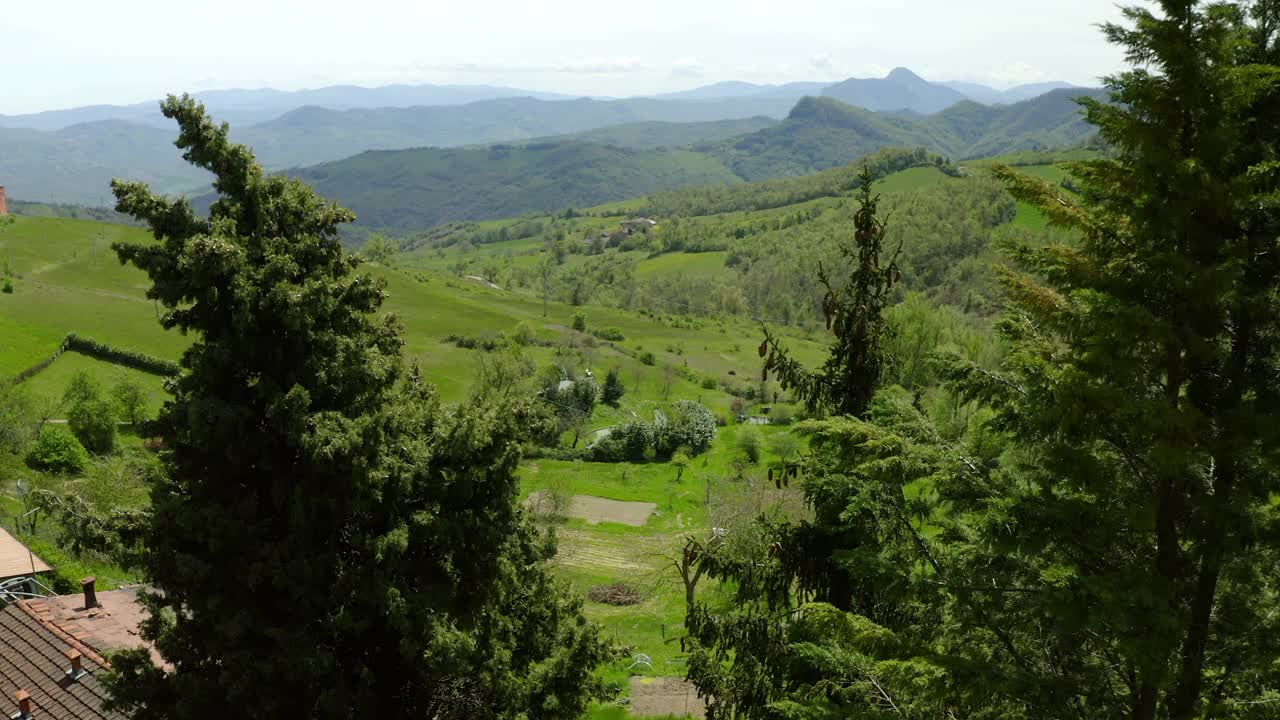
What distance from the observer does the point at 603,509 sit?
59.6 metres

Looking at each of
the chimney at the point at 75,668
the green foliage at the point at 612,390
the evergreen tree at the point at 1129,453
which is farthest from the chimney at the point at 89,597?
the green foliage at the point at 612,390

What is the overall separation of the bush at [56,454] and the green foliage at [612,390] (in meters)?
48.0

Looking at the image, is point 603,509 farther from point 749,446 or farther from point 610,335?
point 610,335

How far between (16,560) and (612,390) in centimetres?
6608

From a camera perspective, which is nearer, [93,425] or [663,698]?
[663,698]

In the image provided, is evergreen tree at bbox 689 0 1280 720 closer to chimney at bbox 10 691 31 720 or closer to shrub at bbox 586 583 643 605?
chimney at bbox 10 691 31 720

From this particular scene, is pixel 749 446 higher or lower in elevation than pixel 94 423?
lower

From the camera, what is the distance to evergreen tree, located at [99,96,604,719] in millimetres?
9867

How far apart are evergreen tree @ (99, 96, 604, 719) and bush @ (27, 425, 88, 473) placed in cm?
4609

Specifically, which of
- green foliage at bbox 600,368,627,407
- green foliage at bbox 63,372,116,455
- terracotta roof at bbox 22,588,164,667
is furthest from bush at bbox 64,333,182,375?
terracotta roof at bbox 22,588,164,667

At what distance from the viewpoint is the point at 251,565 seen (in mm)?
9766

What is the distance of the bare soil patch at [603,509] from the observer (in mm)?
56719

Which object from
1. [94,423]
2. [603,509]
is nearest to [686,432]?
[603,509]

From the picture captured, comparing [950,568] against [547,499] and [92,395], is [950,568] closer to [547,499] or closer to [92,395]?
[547,499]
